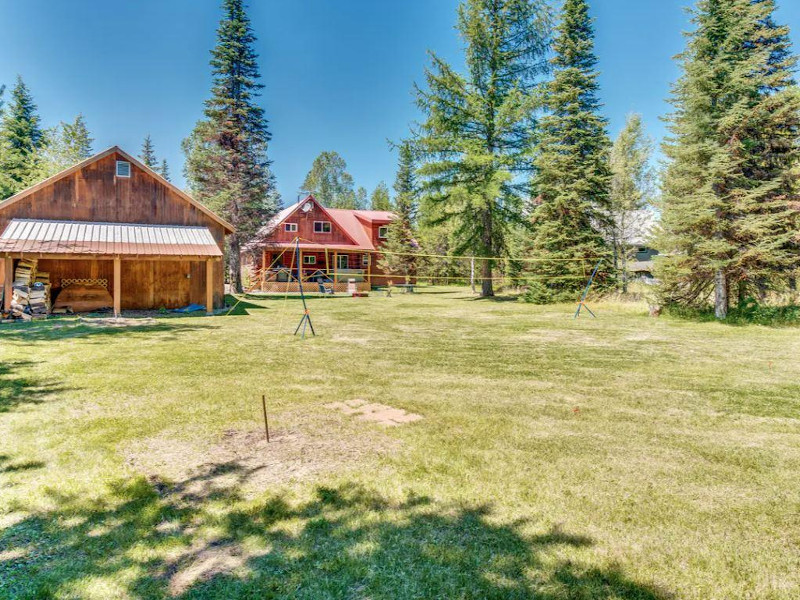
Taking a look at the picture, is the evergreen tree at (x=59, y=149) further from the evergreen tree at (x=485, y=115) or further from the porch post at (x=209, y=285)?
the evergreen tree at (x=485, y=115)

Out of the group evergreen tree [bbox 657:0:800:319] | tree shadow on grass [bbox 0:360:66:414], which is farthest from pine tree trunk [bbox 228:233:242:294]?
evergreen tree [bbox 657:0:800:319]

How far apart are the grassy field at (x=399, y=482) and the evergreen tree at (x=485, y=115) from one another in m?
17.9

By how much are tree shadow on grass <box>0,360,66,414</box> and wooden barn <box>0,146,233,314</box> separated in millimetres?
7615

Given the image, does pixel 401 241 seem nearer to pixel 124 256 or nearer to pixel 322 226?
pixel 322 226

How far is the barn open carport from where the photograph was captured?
13.1 metres

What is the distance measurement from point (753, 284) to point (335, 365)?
1472 cm

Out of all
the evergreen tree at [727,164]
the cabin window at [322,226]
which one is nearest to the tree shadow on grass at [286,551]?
the evergreen tree at [727,164]

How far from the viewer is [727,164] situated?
510 inches

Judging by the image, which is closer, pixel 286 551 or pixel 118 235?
pixel 286 551

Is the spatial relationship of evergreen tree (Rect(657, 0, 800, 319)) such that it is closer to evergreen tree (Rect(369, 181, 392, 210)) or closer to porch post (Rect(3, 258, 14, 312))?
porch post (Rect(3, 258, 14, 312))

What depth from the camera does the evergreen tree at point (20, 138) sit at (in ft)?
101

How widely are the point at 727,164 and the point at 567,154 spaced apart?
9756mm

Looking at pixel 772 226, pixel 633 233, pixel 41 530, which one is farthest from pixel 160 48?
pixel 633 233

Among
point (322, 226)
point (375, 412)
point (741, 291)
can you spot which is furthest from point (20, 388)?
point (322, 226)
